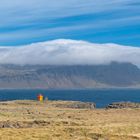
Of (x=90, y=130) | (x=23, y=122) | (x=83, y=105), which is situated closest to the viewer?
(x=90, y=130)

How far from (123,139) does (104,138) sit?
81.4 inches

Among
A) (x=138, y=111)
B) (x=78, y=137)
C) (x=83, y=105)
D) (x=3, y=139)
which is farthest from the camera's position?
(x=83, y=105)

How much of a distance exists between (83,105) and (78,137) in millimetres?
99860

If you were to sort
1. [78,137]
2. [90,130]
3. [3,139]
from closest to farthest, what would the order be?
[3,139] → [78,137] → [90,130]

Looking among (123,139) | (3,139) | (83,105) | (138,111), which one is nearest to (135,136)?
(123,139)

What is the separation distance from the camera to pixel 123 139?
49875mm

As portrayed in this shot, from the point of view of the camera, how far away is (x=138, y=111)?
91.3 meters

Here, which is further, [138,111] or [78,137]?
[138,111]

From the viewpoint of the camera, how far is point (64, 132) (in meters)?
54.0

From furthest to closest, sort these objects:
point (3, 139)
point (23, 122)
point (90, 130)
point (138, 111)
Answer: point (138, 111), point (23, 122), point (90, 130), point (3, 139)

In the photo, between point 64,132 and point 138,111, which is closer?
point 64,132

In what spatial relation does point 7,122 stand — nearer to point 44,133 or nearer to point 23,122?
point 23,122

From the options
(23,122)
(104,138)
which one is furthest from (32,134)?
(23,122)

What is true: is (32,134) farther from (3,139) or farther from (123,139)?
(123,139)
